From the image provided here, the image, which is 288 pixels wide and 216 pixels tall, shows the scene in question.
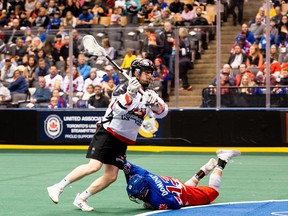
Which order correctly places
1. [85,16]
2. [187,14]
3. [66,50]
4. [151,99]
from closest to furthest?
[151,99] → [66,50] → [187,14] → [85,16]

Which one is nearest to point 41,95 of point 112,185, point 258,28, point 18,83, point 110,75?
point 18,83

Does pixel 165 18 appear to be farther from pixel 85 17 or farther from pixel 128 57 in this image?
pixel 85 17

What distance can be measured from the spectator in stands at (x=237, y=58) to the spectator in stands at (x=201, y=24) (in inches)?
25.3

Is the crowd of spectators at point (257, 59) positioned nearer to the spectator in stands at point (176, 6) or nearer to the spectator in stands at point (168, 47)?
the spectator in stands at point (168, 47)

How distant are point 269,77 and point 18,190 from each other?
333 inches

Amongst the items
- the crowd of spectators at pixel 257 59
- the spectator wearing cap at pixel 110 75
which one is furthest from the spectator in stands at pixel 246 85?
the spectator wearing cap at pixel 110 75

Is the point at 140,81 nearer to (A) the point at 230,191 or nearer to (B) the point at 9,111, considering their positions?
(A) the point at 230,191

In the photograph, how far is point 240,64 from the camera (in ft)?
63.1

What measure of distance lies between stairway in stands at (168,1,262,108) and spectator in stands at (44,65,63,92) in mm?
2730

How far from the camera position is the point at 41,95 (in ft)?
66.7

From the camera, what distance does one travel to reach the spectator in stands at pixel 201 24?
19234 mm

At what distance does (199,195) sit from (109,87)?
33.3 ft

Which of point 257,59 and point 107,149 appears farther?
point 257,59

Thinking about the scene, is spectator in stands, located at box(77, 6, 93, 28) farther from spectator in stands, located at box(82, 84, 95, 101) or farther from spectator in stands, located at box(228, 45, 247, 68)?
spectator in stands, located at box(228, 45, 247, 68)
